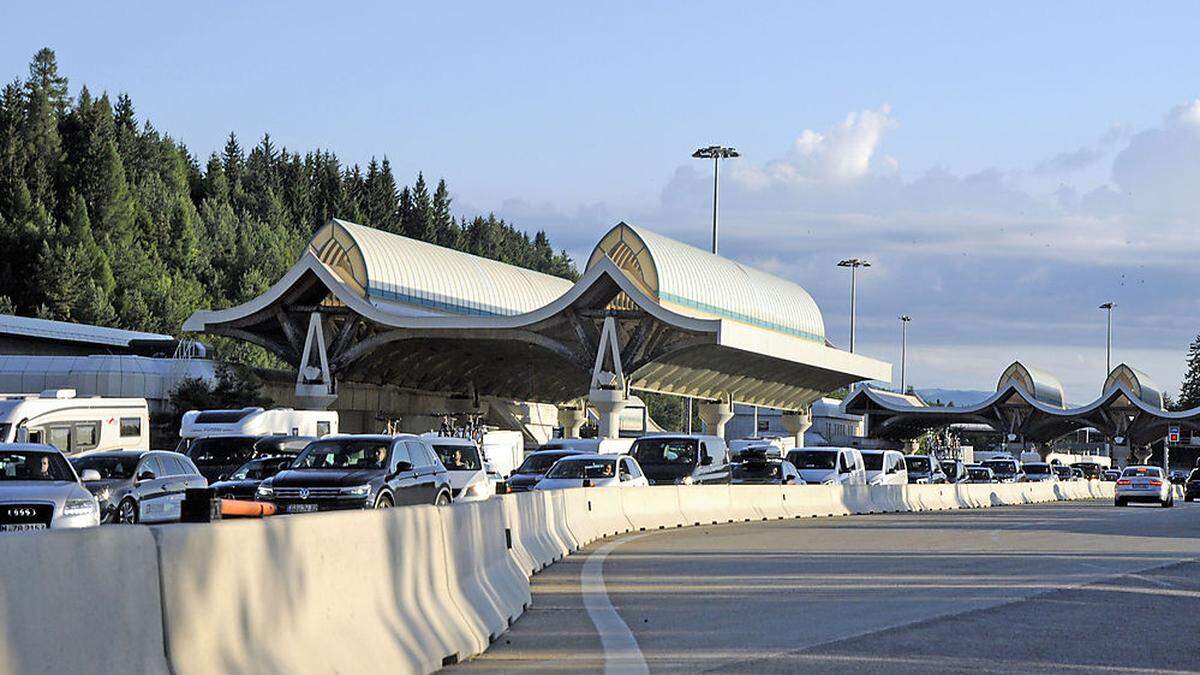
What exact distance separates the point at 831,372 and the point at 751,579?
86.9m

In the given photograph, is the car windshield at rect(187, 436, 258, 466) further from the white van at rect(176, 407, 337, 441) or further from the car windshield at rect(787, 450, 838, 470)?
the car windshield at rect(787, 450, 838, 470)

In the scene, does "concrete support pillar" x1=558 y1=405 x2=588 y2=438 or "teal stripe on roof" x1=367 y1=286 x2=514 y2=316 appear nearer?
"teal stripe on roof" x1=367 y1=286 x2=514 y2=316

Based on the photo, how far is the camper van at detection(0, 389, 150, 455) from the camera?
35438 mm

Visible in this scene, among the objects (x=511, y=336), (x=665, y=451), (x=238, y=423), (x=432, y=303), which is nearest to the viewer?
(x=665, y=451)

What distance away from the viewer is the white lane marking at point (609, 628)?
1130cm

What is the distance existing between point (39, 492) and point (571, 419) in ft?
320

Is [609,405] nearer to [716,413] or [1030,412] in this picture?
[716,413]

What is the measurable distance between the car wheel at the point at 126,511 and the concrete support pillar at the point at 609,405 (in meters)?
53.8

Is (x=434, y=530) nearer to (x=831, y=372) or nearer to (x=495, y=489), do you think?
(x=495, y=489)

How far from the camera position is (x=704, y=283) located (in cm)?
9206

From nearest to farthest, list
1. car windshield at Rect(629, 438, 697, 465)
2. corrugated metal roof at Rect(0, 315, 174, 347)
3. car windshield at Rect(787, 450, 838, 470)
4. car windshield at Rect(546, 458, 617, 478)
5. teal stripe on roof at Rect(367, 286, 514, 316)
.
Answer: car windshield at Rect(546, 458, 617, 478), car windshield at Rect(629, 438, 697, 465), car windshield at Rect(787, 450, 838, 470), corrugated metal roof at Rect(0, 315, 174, 347), teal stripe on roof at Rect(367, 286, 514, 316)

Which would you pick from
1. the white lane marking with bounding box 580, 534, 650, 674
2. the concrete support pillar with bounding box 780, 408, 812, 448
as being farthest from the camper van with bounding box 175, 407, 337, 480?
the concrete support pillar with bounding box 780, 408, 812, 448

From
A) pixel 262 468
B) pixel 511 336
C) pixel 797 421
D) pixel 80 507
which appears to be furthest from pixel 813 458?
pixel 797 421

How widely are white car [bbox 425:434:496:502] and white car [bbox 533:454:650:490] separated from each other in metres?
2.98
